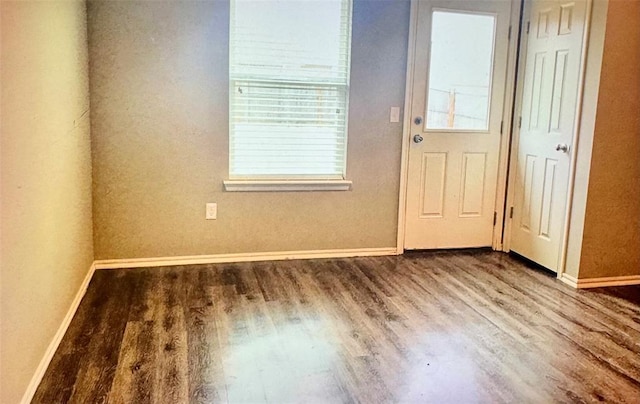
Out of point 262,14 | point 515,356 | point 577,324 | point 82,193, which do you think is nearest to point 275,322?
point 515,356

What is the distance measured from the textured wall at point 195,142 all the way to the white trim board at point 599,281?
4.18 ft

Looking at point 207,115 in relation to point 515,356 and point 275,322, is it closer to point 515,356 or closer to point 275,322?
point 275,322

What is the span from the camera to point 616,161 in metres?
3.43

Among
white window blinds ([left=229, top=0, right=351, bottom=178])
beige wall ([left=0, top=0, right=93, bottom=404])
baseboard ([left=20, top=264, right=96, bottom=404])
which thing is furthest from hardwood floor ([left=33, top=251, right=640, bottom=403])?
white window blinds ([left=229, top=0, right=351, bottom=178])

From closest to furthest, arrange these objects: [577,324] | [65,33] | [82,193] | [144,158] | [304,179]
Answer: [65,33] → [577,324] → [82,193] → [144,158] → [304,179]

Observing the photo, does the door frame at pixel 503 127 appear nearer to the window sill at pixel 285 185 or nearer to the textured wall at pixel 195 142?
the textured wall at pixel 195 142

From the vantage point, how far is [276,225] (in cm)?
390

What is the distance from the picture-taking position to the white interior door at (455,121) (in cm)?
396

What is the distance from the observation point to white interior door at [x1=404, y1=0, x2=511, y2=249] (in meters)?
3.96

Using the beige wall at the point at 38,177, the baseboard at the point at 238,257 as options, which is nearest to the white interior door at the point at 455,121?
the baseboard at the point at 238,257

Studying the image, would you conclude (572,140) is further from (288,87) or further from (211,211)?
(211,211)

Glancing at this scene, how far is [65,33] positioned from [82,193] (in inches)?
36.7

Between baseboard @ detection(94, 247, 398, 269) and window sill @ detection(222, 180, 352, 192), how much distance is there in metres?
0.47

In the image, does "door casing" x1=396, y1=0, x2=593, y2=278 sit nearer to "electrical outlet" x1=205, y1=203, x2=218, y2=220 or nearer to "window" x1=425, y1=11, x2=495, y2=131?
"window" x1=425, y1=11, x2=495, y2=131
